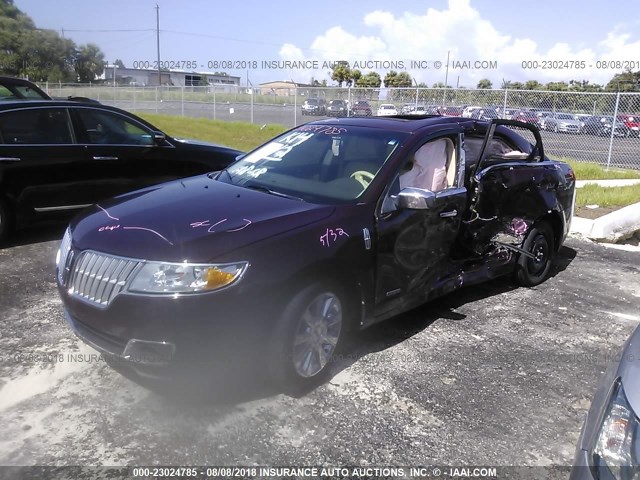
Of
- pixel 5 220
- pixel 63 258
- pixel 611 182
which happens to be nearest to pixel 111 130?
pixel 5 220

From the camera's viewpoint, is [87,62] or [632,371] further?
[87,62]

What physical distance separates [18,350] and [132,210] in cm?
136

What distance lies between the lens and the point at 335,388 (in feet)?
11.3

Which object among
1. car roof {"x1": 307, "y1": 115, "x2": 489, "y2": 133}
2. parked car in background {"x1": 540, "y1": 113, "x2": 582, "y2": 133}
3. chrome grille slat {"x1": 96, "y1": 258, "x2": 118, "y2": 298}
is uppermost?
parked car in background {"x1": 540, "y1": 113, "x2": 582, "y2": 133}

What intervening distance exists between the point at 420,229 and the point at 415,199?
39 cm

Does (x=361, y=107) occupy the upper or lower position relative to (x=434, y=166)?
upper

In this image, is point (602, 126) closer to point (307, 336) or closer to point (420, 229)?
point (420, 229)

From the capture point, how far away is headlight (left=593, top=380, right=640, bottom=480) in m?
1.71

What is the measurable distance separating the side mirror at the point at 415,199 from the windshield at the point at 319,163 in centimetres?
25

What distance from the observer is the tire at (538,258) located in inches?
209

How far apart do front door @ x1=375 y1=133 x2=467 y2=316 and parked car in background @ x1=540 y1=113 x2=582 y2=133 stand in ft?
54.8

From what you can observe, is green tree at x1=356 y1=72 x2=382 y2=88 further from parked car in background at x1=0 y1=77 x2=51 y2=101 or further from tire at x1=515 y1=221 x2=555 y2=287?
tire at x1=515 y1=221 x2=555 y2=287

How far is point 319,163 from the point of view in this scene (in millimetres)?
4148

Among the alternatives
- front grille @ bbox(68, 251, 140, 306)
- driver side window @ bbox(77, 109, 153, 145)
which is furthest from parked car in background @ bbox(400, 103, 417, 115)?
front grille @ bbox(68, 251, 140, 306)
